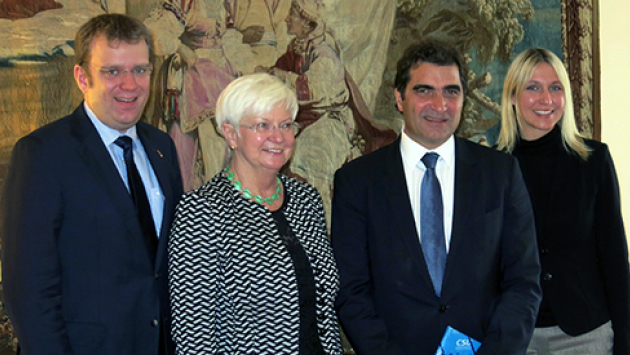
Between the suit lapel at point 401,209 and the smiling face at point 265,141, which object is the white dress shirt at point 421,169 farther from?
the smiling face at point 265,141

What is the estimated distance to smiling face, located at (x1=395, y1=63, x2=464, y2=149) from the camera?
8.69 ft

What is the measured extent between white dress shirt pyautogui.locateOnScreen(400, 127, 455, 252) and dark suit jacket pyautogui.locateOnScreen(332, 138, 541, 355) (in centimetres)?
5

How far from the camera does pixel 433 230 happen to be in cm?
254

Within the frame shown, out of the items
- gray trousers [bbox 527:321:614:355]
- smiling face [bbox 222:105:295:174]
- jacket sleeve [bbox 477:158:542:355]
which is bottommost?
gray trousers [bbox 527:321:614:355]

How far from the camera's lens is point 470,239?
2.51 m

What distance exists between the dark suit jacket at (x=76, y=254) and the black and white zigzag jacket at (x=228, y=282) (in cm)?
22

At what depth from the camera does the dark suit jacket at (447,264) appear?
2475 mm

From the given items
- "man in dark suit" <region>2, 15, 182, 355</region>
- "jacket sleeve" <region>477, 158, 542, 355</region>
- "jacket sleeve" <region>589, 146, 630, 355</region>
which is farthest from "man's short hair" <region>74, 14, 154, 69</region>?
"jacket sleeve" <region>589, 146, 630, 355</region>

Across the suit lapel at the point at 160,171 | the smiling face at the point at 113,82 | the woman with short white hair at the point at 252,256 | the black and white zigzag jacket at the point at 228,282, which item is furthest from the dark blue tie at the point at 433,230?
the smiling face at the point at 113,82

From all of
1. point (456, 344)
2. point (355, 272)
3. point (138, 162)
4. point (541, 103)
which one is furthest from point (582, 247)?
point (138, 162)

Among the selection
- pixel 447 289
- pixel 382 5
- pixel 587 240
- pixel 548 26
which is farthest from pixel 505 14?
pixel 447 289

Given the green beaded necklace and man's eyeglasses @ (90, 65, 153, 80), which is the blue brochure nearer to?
the green beaded necklace

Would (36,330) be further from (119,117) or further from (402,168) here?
(402,168)

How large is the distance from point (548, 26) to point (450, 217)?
83.5 inches
